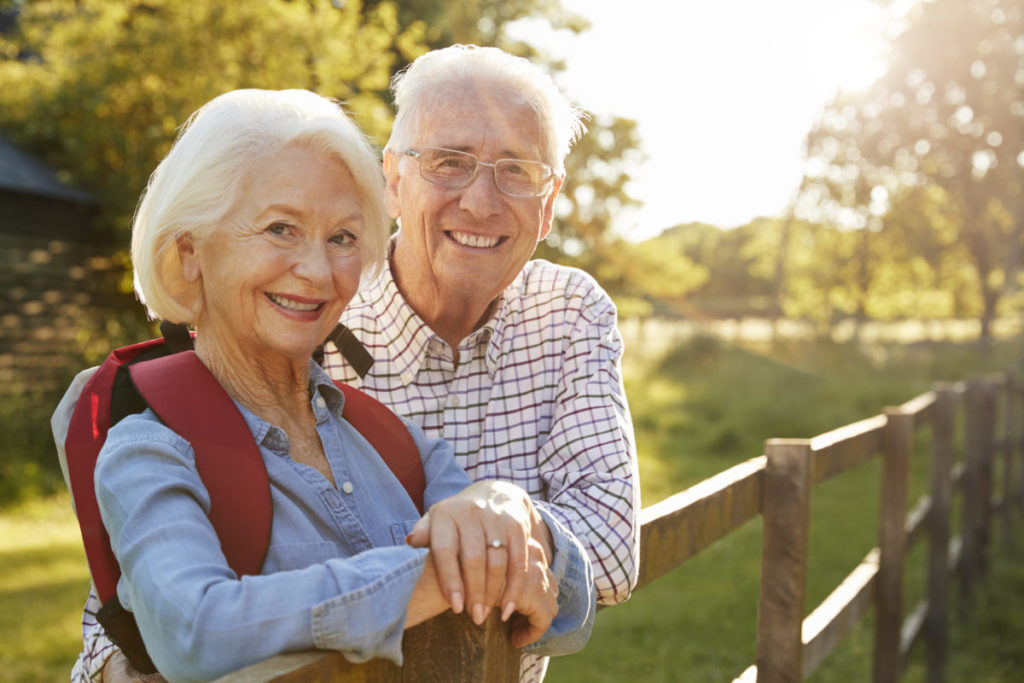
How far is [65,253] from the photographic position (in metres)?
10.9

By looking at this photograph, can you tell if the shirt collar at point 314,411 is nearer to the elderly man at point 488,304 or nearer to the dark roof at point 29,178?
the elderly man at point 488,304

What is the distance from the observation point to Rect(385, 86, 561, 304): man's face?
1.85 meters

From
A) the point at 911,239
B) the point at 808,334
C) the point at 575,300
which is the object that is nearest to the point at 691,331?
the point at 808,334

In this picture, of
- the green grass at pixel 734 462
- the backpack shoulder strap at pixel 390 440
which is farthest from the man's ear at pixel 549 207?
the green grass at pixel 734 462

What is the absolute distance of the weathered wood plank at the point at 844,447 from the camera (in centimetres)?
282

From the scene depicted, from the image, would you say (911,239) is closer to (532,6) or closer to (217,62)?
(532,6)

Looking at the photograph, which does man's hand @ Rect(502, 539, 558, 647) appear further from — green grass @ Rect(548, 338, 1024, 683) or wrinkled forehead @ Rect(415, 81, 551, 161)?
green grass @ Rect(548, 338, 1024, 683)

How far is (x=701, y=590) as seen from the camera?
21.0 feet

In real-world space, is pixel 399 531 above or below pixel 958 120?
below

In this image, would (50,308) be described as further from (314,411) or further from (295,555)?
(295,555)

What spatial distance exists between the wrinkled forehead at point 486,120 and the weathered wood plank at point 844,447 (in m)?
1.36

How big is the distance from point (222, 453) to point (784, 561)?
1821 mm

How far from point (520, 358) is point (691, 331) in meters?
19.4

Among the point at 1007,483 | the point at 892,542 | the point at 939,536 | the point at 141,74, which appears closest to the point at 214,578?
the point at 892,542
